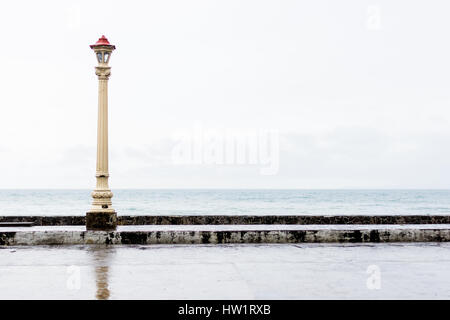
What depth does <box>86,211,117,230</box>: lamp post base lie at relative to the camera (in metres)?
13.3

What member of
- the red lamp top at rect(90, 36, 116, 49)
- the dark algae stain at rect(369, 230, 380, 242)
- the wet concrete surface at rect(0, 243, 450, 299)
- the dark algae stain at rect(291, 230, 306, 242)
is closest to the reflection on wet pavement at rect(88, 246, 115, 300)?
the wet concrete surface at rect(0, 243, 450, 299)

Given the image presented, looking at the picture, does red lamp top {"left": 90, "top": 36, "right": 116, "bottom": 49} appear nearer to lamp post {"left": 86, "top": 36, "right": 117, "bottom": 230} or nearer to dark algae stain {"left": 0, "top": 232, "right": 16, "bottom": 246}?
lamp post {"left": 86, "top": 36, "right": 117, "bottom": 230}

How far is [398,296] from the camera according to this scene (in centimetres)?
677

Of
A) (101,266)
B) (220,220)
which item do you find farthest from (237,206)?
(101,266)

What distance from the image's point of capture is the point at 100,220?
13.4 metres

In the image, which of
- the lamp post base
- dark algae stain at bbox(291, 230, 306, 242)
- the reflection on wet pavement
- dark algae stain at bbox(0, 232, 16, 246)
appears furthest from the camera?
the lamp post base

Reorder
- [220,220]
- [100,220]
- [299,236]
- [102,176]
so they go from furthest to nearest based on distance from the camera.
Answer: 1. [220,220]
2. [102,176]
3. [100,220]
4. [299,236]

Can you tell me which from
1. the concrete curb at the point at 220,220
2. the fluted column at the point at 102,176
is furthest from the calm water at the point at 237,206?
the fluted column at the point at 102,176

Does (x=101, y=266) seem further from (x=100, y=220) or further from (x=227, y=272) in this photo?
(x=100, y=220)

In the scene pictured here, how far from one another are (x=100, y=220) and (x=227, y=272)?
5.57 m

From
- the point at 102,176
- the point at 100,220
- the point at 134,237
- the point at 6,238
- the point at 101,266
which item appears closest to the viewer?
the point at 101,266

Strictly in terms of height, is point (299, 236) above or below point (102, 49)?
below

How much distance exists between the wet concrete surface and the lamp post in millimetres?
1520
